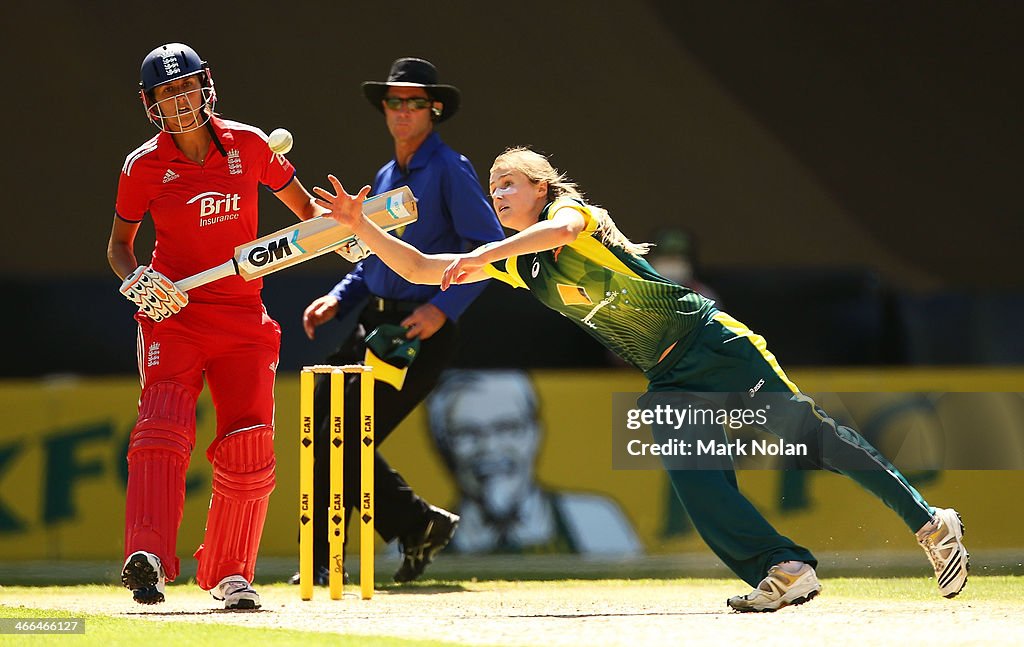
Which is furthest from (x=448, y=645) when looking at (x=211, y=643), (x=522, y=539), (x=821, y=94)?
(x=821, y=94)

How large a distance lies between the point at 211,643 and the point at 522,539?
9.29 feet

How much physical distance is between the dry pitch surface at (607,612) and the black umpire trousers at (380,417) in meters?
0.27

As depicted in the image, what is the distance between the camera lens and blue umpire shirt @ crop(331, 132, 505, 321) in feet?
18.2

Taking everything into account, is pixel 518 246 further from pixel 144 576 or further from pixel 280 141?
pixel 144 576

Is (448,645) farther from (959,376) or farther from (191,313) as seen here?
(959,376)

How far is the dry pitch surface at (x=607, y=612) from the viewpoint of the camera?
13.3 feet

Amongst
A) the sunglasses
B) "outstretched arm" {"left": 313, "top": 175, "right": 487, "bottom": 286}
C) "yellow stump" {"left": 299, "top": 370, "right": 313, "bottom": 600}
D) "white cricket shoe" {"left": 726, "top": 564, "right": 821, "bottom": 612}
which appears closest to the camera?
"outstretched arm" {"left": 313, "top": 175, "right": 487, "bottom": 286}

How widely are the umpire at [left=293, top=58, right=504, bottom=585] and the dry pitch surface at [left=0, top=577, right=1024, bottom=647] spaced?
0.25 meters

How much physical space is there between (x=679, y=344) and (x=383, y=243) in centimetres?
93

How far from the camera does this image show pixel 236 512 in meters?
4.69

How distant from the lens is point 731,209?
9.28 metres

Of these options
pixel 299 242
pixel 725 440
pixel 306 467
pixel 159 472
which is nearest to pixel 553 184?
pixel 299 242

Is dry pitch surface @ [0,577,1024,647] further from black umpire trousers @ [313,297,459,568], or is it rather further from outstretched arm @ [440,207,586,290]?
outstretched arm @ [440,207,586,290]

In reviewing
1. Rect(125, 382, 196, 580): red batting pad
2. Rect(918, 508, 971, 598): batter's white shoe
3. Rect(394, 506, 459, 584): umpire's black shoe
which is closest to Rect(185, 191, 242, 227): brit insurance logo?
Rect(125, 382, 196, 580): red batting pad
